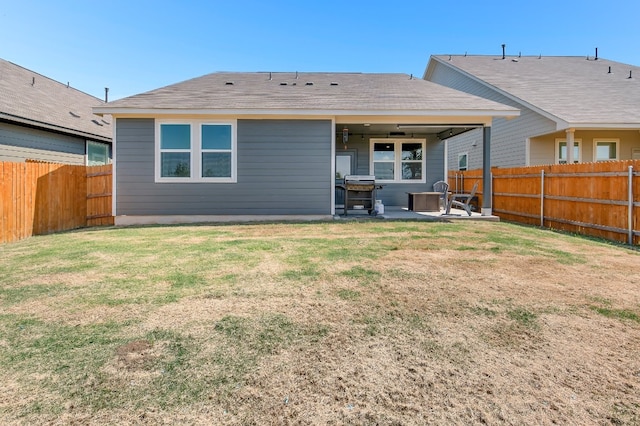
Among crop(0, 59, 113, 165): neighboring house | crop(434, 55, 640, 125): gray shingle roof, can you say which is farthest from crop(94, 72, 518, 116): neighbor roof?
crop(434, 55, 640, 125): gray shingle roof

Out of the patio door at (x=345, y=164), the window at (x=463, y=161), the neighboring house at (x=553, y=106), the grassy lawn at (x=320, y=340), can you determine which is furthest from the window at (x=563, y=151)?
the grassy lawn at (x=320, y=340)

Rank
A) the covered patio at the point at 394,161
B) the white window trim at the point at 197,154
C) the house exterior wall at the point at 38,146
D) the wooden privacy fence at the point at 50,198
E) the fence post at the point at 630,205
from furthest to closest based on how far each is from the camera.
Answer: the covered patio at the point at 394,161
the house exterior wall at the point at 38,146
the white window trim at the point at 197,154
the wooden privacy fence at the point at 50,198
the fence post at the point at 630,205

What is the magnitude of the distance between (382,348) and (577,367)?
1.16 metres

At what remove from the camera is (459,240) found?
6.50m

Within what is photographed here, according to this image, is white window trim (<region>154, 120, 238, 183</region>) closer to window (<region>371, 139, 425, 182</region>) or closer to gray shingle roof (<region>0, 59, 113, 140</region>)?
gray shingle roof (<region>0, 59, 113, 140</region>)

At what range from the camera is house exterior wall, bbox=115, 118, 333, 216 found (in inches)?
364

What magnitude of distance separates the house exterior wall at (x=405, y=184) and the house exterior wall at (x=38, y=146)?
29.8ft

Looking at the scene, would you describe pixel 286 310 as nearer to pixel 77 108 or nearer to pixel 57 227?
pixel 57 227

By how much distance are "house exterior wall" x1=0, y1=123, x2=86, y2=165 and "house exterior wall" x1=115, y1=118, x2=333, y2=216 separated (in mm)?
3589

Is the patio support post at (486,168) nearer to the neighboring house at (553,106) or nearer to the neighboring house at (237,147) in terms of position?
the neighboring house at (237,147)

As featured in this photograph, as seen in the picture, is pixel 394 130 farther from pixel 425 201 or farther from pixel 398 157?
pixel 425 201

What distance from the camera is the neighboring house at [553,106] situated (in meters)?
11.3

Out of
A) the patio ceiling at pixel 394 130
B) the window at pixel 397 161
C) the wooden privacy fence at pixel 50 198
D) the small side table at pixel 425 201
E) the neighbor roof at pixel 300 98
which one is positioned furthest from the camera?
the window at pixel 397 161

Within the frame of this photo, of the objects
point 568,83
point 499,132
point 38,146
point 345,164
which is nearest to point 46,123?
point 38,146
